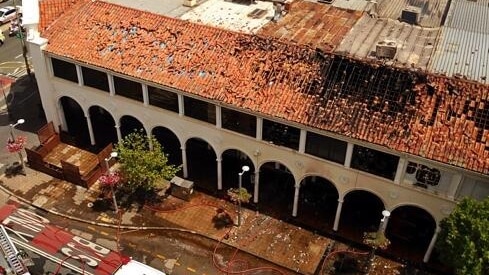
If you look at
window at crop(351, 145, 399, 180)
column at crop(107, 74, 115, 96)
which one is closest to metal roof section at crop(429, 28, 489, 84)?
window at crop(351, 145, 399, 180)

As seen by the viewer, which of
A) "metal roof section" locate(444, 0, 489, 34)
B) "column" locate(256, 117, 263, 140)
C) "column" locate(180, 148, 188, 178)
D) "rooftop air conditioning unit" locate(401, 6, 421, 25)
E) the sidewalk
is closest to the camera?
"column" locate(256, 117, 263, 140)

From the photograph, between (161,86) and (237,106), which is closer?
(237,106)

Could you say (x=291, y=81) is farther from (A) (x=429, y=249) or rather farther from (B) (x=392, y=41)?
(A) (x=429, y=249)

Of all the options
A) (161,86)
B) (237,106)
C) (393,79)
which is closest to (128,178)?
(161,86)

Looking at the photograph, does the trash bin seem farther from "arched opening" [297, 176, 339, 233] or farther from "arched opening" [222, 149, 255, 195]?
"arched opening" [297, 176, 339, 233]

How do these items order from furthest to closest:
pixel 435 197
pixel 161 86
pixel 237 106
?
pixel 161 86 < pixel 237 106 < pixel 435 197

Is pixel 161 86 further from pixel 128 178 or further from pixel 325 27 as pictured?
pixel 325 27

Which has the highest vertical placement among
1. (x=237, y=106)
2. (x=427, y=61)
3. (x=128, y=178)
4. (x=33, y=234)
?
(x=427, y=61)
